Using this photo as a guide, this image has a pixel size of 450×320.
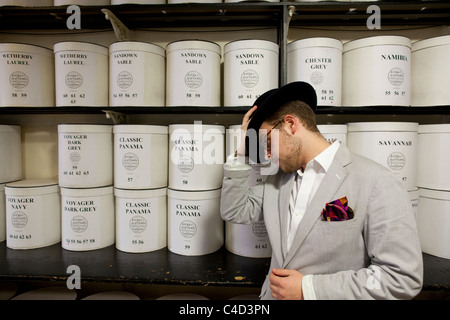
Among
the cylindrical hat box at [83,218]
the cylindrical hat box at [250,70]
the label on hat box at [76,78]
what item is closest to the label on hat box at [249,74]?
the cylindrical hat box at [250,70]

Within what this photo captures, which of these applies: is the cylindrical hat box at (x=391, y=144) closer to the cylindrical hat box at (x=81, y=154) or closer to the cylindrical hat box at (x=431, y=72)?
the cylindrical hat box at (x=431, y=72)

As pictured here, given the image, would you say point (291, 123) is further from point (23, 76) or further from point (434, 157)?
point (23, 76)

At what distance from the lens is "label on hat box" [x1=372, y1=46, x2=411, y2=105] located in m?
1.23

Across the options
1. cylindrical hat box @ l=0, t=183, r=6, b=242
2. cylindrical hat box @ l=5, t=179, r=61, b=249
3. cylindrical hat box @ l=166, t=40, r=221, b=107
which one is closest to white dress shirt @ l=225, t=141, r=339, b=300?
cylindrical hat box @ l=166, t=40, r=221, b=107

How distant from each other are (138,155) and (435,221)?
149 centimetres

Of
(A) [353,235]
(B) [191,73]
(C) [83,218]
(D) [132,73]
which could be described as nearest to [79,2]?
(D) [132,73]

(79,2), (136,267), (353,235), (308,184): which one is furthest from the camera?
(79,2)

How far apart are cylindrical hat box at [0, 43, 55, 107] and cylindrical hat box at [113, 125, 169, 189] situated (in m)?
0.47

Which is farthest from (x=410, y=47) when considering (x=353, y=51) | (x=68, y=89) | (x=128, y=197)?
(x=68, y=89)

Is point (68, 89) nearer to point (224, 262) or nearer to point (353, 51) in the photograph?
point (224, 262)

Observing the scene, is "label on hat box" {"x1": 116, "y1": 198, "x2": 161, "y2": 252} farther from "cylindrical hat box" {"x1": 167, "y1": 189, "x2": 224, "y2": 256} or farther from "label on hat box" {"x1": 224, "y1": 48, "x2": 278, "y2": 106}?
"label on hat box" {"x1": 224, "y1": 48, "x2": 278, "y2": 106}

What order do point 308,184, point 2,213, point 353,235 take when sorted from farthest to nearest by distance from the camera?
point 2,213, point 308,184, point 353,235

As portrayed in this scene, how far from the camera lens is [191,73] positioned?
1.28m

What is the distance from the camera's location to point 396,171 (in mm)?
1255
